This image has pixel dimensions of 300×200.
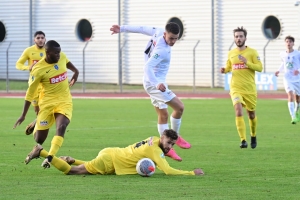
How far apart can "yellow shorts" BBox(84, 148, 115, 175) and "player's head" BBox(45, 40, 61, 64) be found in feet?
5.55

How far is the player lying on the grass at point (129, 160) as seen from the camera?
10828mm

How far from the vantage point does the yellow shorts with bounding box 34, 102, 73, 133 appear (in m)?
11.9

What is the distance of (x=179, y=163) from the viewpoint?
12.6 metres

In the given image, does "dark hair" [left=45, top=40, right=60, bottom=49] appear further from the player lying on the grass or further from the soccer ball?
the soccer ball

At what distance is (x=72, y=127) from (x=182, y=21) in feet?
77.4

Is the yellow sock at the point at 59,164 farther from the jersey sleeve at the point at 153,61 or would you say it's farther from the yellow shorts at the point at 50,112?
the jersey sleeve at the point at 153,61

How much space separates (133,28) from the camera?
1425 cm

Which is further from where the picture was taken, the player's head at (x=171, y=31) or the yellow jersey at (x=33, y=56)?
the yellow jersey at (x=33, y=56)

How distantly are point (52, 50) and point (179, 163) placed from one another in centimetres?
269

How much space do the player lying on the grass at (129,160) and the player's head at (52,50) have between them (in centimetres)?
160

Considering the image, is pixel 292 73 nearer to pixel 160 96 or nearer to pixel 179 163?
pixel 160 96

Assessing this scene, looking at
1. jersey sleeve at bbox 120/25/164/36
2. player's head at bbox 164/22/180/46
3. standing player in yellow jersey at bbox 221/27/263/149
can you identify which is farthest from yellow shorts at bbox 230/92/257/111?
player's head at bbox 164/22/180/46

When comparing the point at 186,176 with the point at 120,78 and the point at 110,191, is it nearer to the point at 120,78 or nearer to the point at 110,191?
the point at 110,191

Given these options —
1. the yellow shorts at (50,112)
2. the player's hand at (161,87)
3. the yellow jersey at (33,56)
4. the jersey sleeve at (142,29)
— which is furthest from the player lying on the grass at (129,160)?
the yellow jersey at (33,56)
